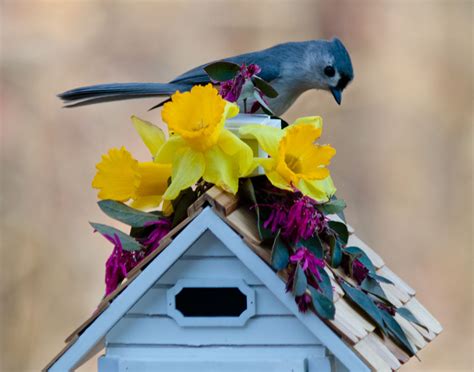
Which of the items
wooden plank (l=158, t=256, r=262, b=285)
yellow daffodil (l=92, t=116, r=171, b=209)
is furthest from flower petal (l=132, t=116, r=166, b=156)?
wooden plank (l=158, t=256, r=262, b=285)

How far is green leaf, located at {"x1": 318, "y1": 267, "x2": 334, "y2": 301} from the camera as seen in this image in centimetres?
159

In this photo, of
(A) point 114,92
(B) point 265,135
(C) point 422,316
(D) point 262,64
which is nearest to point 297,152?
(B) point 265,135

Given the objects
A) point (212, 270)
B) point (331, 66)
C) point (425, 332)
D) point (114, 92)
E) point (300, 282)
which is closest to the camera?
point (300, 282)

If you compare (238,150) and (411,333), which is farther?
(411,333)

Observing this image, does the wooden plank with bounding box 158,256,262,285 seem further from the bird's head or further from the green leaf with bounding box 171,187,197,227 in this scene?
the bird's head

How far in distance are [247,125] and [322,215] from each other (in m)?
0.19

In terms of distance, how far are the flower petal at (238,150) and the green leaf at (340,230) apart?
20 cm

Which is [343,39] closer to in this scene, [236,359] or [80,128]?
[80,128]

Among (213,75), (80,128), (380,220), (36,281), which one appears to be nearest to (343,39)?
(380,220)

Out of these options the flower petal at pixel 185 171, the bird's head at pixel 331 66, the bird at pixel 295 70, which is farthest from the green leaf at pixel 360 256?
the bird's head at pixel 331 66

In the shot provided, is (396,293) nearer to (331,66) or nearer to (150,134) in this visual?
(150,134)

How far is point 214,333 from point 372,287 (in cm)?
29

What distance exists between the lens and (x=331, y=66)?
10.2 ft

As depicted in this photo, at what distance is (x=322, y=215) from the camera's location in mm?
1717
